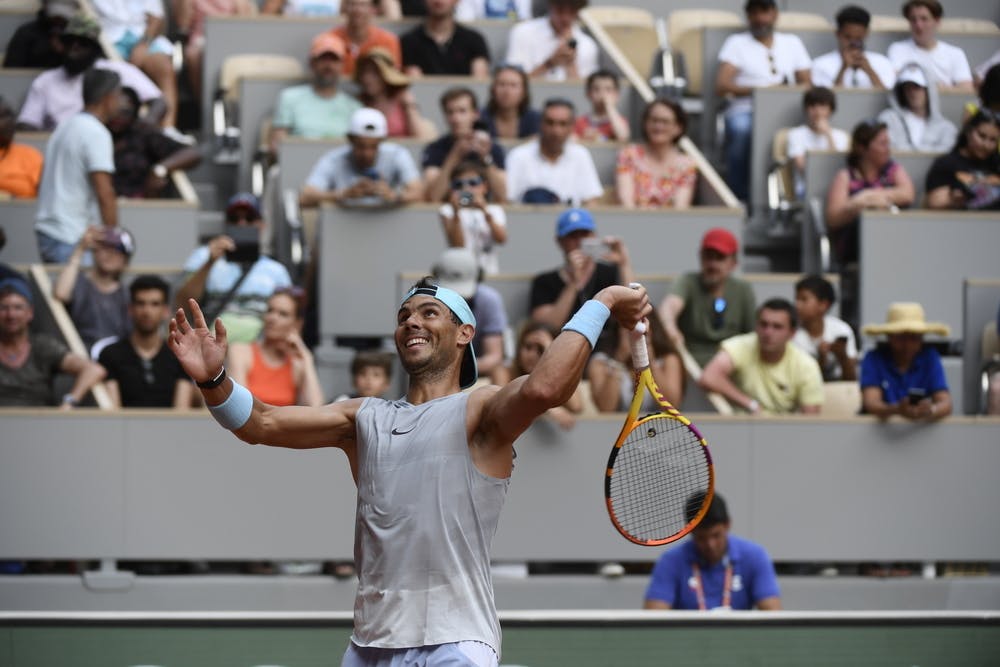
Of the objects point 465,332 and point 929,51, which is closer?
point 465,332

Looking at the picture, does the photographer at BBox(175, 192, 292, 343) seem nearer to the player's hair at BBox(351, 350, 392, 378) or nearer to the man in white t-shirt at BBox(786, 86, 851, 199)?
the player's hair at BBox(351, 350, 392, 378)

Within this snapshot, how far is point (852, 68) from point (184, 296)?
593cm

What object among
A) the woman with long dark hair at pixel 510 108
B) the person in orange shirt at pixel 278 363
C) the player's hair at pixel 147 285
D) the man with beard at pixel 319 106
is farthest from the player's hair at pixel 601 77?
the player's hair at pixel 147 285

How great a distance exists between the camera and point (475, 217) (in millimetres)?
10891

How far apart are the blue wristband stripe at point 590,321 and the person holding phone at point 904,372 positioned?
4765 millimetres

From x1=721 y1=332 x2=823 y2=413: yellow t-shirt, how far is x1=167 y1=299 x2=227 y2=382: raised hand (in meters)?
5.13

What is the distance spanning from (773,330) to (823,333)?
0.88m

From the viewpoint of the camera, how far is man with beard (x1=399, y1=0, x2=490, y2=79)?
13.2 metres

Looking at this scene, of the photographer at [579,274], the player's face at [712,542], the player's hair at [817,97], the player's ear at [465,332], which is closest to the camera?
the player's ear at [465,332]

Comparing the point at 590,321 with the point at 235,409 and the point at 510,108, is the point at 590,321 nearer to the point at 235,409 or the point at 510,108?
the point at 235,409

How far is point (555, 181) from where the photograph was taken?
11680 mm

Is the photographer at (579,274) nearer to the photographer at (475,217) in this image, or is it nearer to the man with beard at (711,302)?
the man with beard at (711,302)

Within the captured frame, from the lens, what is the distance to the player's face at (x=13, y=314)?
374 inches

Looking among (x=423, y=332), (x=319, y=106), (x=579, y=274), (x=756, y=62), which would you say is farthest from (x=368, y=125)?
(x=423, y=332)
